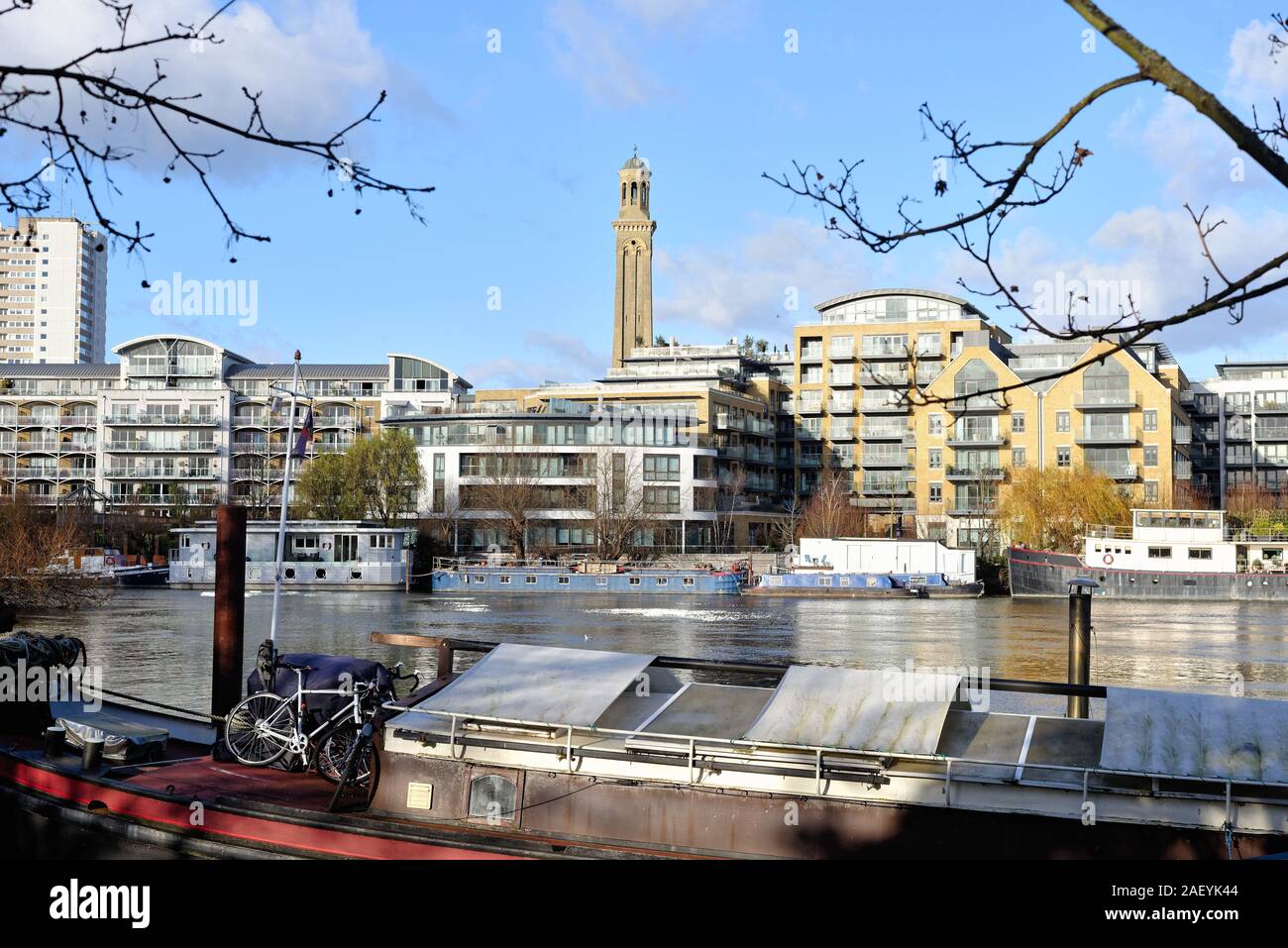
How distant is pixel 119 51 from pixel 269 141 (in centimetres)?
67

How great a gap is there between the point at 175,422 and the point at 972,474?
64501mm

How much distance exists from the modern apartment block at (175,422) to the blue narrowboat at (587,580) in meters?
29.2

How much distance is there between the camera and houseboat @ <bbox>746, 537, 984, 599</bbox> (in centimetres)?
6775

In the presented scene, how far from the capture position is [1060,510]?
75375mm

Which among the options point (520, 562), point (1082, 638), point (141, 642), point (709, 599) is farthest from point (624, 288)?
point (1082, 638)

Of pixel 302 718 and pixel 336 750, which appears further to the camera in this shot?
pixel 302 718

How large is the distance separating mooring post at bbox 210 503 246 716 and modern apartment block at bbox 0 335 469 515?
268ft

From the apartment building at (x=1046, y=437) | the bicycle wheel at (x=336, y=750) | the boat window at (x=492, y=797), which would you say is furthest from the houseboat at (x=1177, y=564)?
the boat window at (x=492, y=797)

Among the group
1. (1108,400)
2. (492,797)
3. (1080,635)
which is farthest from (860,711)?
(1108,400)

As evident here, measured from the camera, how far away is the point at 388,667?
44.1ft

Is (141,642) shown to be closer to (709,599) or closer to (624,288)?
(709,599)

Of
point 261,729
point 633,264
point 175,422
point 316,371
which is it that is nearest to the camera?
point 261,729

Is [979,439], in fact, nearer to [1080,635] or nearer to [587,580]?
[587,580]

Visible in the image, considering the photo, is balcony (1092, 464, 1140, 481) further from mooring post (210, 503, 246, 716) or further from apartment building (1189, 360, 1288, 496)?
mooring post (210, 503, 246, 716)
